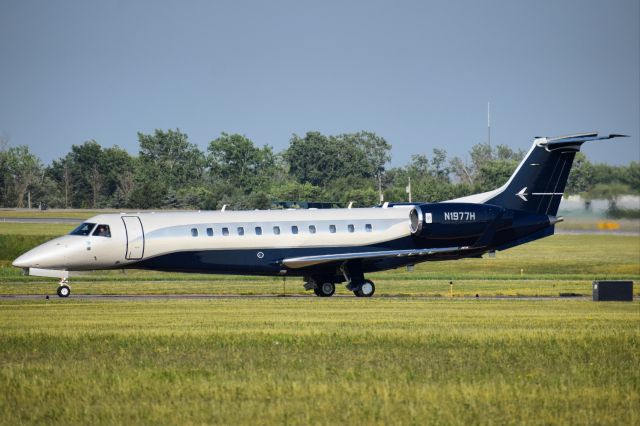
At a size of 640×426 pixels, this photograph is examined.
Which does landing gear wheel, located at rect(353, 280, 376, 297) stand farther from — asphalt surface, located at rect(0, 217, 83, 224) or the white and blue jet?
asphalt surface, located at rect(0, 217, 83, 224)

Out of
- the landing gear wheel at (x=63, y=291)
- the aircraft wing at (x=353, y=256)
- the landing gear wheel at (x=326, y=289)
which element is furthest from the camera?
the landing gear wheel at (x=326, y=289)

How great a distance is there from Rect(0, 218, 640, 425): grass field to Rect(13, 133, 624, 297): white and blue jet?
2.83 metres

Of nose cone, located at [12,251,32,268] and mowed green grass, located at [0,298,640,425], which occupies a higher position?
nose cone, located at [12,251,32,268]

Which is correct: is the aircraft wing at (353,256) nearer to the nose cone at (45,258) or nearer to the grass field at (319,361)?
the grass field at (319,361)

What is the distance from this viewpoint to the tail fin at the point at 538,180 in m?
44.3

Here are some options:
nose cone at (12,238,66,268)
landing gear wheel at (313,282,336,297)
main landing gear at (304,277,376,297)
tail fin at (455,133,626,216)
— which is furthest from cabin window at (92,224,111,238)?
tail fin at (455,133,626,216)

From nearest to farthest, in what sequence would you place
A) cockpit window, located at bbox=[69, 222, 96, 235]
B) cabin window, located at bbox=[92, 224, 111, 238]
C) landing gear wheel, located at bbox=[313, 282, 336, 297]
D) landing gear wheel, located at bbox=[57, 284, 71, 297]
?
landing gear wheel, located at bbox=[57, 284, 71, 297] → cabin window, located at bbox=[92, 224, 111, 238] → cockpit window, located at bbox=[69, 222, 96, 235] → landing gear wheel, located at bbox=[313, 282, 336, 297]

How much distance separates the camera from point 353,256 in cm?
4144

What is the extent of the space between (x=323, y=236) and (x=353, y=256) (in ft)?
5.12

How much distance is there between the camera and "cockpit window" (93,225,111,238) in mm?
40094

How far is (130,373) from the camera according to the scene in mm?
18375

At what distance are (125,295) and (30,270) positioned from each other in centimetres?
483

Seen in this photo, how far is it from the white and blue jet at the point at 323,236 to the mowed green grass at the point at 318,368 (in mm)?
8909

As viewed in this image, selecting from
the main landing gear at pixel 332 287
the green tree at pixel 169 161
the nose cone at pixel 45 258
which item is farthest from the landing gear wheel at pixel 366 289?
the green tree at pixel 169 161
